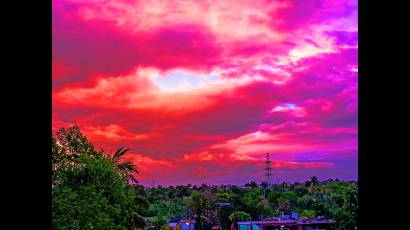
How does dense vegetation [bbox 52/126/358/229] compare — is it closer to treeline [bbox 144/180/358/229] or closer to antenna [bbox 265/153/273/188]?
treeline [bbox 144/180/358/229]

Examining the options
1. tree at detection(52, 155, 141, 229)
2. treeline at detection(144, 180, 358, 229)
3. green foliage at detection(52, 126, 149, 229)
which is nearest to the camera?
tree at detection(52, 155, 141, 229)

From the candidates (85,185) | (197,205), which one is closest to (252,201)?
(197,205)

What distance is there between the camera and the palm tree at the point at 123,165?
49.6ft

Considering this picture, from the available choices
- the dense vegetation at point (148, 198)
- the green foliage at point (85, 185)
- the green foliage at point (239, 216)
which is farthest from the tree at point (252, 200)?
the green foliage at point (85, 185)

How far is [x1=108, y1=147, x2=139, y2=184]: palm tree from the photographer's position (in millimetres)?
15125

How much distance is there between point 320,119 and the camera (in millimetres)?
18984

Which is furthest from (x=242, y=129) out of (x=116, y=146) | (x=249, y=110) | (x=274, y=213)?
(x=116, y=146)

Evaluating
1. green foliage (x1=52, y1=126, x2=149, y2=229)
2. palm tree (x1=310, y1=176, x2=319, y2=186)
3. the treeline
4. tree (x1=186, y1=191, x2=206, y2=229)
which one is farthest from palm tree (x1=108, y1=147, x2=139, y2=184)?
palm tree (x1=310, y1=176, x2=319, y2=186)

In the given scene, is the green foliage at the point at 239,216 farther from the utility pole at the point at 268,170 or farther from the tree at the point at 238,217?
the utility pole at the point at 268,170

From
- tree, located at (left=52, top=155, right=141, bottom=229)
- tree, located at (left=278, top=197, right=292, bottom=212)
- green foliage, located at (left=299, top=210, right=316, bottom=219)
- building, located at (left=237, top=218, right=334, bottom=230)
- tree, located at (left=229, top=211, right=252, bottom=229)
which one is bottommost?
building, located at (left=237, top=218, right=334, bottom=230)

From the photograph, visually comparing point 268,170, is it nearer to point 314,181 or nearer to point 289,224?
point 314,181
